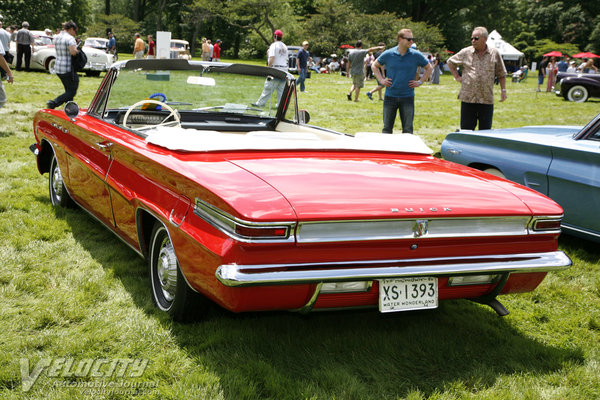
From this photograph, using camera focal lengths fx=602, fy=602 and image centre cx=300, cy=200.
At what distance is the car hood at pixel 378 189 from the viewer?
2513 millimetres

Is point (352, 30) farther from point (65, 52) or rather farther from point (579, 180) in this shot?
point (579, 180)

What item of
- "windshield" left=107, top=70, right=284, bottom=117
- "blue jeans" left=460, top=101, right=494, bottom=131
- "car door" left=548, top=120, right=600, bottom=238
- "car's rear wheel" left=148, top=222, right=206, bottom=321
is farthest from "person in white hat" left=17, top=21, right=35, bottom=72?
"car door" left=548, top=120, right=600, bottom=238

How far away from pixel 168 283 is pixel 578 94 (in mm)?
21388

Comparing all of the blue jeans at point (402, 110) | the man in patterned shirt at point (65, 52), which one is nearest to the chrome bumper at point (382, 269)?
the blue jeans at point (402, 110)

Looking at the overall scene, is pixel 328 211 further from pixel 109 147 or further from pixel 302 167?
pixel 109 147

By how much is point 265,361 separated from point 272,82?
268cm

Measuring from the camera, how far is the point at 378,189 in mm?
2717

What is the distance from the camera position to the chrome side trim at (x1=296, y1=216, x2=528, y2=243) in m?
2.45

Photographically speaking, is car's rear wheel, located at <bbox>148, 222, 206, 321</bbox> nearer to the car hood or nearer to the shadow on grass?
the shadow on grass

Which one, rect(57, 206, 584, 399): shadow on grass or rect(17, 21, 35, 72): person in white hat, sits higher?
rect(17, 21, 35, 72): person in white hat

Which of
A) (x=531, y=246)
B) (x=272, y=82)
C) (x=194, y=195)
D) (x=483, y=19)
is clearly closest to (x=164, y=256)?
(x=194, y=195)

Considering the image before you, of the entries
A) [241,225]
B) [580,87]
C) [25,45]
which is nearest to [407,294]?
[241,225]

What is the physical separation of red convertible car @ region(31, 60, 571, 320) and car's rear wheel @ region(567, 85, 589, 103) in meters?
19.8

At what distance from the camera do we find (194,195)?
8.84ft
